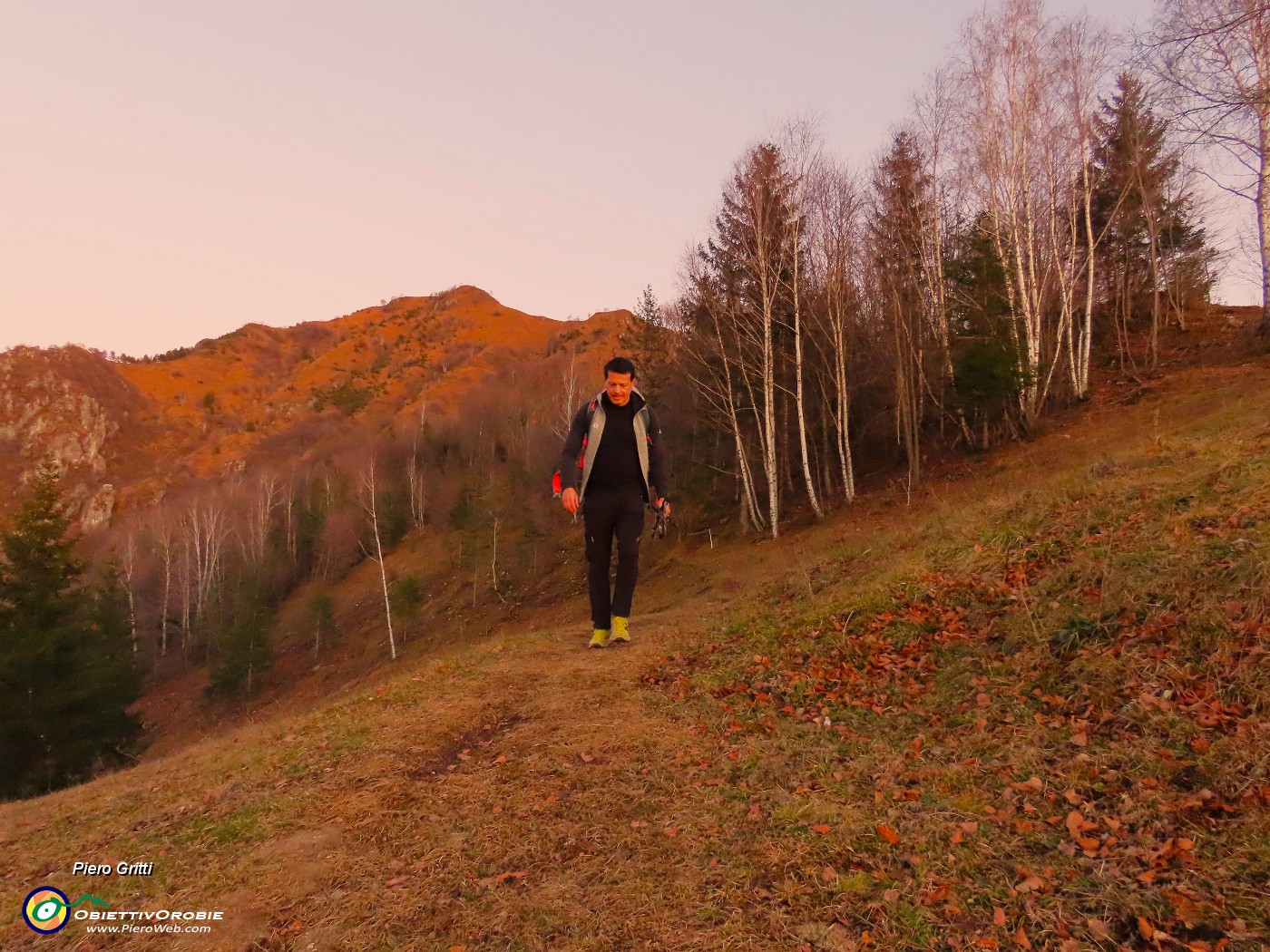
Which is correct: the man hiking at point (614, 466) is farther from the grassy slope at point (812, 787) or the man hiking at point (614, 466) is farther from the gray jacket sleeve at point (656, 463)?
the grassy slope at point (812, 787)

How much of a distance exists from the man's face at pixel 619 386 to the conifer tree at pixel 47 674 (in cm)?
2267

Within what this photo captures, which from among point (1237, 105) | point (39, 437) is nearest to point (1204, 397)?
point (1237, 105)

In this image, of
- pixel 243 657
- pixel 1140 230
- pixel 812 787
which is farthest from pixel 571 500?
pixel 243 657

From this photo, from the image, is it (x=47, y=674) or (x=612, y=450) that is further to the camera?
(x=47, y=674)

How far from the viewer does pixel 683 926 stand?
7.81ft

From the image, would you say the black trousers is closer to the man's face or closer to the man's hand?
the man's hand

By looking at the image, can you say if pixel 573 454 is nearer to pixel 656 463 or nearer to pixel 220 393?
pixel 656 463

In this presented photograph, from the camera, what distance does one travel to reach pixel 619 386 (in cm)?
622

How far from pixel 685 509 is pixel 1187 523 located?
74.3 feet

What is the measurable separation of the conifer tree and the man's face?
74.4 ft

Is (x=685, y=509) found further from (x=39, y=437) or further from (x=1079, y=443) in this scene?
(x=39, y=437)

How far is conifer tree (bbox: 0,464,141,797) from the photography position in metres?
18.8

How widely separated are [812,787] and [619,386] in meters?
3.98

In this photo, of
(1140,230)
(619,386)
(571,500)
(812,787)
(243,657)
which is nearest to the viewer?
(812,787)
